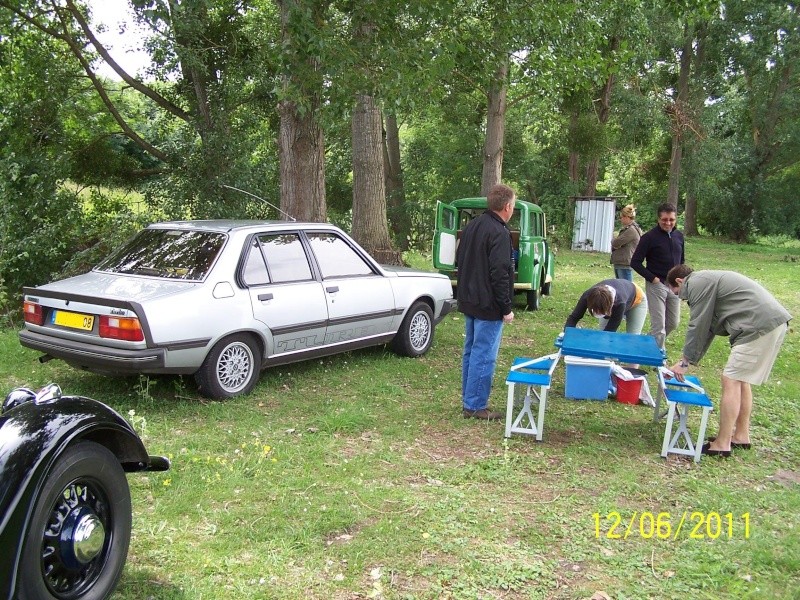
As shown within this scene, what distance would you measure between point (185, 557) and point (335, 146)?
18.4 m

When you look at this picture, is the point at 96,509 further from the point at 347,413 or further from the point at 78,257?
the point at 78,257

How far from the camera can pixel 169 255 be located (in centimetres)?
639

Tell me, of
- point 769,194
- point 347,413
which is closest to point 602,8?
point 347,413

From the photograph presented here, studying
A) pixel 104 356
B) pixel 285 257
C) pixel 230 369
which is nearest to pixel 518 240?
pixel 285 257

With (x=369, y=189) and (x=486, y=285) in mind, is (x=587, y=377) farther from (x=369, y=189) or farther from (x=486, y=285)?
(x=369, y=189)

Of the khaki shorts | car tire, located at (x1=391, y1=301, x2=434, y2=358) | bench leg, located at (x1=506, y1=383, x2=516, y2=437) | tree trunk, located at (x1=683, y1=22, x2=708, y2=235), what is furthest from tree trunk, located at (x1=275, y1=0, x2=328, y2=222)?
tree trunk, located at (x1=683, y1=22, x2=708, y2=235)

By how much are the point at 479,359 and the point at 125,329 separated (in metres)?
2.86

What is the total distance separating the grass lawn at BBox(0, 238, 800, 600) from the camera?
3.60m

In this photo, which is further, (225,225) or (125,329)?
(225,225)

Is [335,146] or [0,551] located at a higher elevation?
[335,146]

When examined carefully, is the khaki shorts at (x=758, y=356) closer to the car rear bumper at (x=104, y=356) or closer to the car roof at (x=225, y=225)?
the car roof at (x=225, y=225)

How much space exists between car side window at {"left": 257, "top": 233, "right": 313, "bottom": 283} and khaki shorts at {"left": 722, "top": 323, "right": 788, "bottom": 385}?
12.7 feet

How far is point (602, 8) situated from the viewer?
12977 mm

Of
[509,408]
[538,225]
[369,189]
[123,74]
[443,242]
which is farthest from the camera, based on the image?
[123,74]
